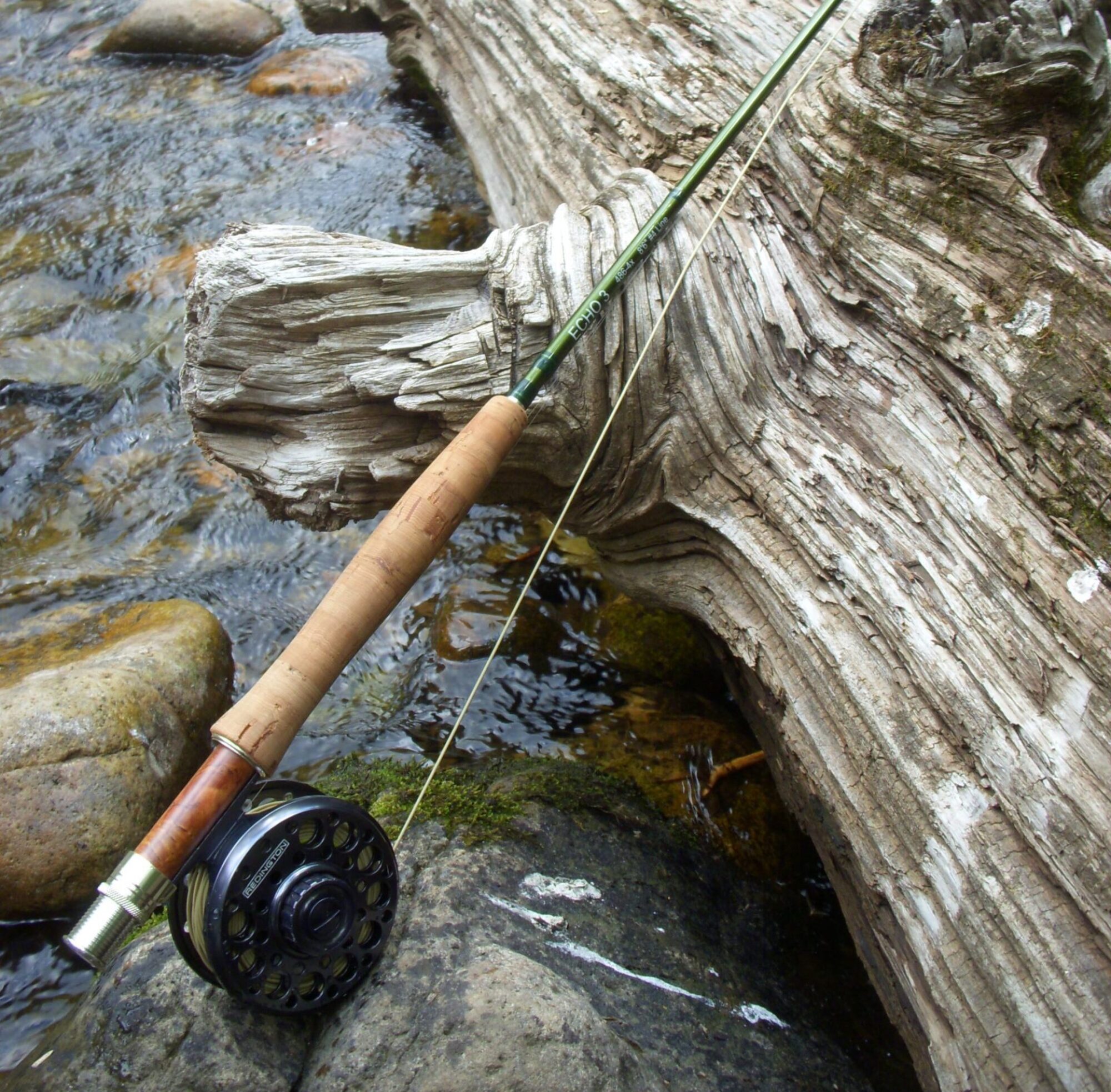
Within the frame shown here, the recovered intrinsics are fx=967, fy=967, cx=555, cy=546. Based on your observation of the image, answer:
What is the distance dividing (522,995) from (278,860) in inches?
23.3

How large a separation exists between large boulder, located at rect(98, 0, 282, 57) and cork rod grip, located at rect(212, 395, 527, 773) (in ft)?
22.5

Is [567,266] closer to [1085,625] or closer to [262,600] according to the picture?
[1085,625]

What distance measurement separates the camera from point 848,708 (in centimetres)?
233

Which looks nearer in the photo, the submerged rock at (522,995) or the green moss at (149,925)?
the submerged rock at (522,995)

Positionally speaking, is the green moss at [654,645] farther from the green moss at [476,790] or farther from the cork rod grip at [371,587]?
the cork rod grip at [371,587]

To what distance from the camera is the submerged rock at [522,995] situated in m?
1.97

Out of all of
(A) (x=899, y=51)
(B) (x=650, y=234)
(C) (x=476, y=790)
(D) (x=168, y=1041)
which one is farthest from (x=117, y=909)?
(A) (x=899, y=51)

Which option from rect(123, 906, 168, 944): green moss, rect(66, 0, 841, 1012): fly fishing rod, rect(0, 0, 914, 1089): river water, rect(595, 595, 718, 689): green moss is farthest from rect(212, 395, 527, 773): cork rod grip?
rect(595, 595, 718, 689): green moss

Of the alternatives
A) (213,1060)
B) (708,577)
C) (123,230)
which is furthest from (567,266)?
(123,230)

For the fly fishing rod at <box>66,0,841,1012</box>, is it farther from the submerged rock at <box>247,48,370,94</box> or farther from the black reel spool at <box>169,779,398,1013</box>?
the submerged rock at <box>247,48,370,94</box>

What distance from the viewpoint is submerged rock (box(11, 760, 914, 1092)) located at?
1.97m

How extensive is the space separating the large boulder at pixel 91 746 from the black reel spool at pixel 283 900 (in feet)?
4.44

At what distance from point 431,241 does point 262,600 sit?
259 centimetres

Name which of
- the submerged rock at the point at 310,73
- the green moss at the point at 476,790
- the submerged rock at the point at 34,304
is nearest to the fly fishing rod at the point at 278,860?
the green moss at the point at 476,790
